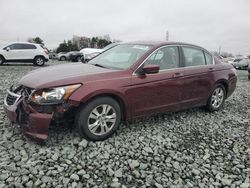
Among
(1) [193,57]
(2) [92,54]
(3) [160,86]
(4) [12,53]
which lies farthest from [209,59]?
(2) [92,54]

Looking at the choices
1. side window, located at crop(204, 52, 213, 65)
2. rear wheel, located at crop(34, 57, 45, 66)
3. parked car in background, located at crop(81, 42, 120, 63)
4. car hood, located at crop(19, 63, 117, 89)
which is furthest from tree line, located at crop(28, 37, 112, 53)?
car hood, located at crop(19, 63, 117, 89)

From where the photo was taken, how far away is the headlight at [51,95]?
3.41 m

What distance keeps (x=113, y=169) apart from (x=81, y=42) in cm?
7359

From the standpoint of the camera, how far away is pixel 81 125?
3.62 m

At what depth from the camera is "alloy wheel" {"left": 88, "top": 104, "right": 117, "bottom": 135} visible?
372 cm

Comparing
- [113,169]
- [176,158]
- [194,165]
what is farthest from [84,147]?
[194,165]

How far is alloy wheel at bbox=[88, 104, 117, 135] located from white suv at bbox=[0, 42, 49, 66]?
14350 millimetres

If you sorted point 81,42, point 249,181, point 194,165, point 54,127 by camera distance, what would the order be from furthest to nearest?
point 81,42 < point 54,127 < point 194,165 < point 249,181

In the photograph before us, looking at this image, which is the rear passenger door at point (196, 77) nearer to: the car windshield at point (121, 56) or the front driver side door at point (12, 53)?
the car windshield at point (121, 56)

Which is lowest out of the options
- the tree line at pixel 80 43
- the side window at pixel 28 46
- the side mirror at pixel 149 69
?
the side mirror at pixel 149 69

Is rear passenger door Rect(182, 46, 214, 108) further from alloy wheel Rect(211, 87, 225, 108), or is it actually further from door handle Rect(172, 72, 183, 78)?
alloy wheel Rect(211, 87, 225, 108)

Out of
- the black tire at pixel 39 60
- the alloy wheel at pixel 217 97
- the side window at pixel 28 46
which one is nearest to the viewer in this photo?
the alloy wheel at pixel 217 97

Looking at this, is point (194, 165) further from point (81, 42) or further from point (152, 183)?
point (81, 42)

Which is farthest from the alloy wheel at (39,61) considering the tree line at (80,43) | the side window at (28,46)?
the tree line at (80,43)
